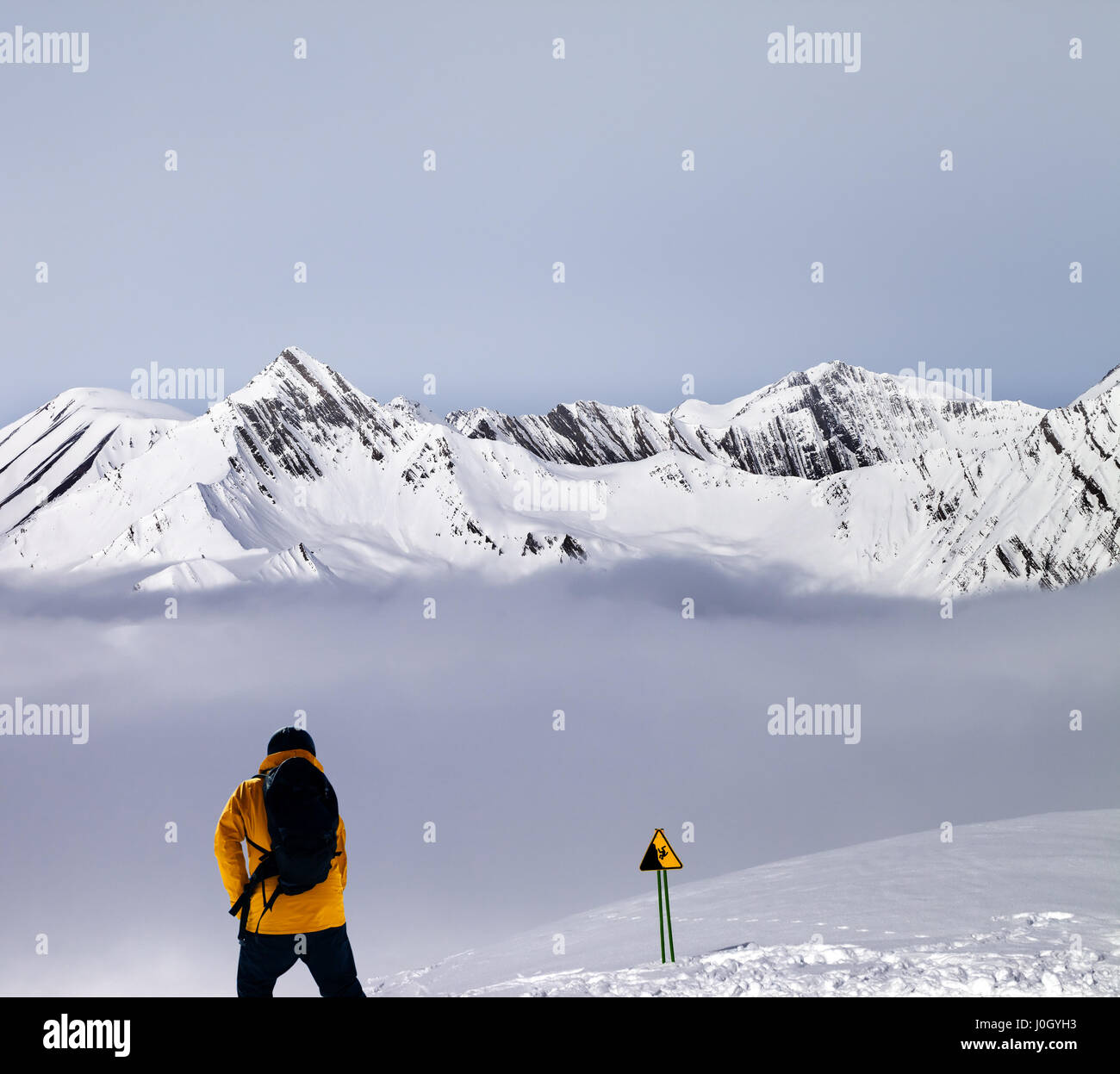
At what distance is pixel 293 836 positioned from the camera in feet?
33.4

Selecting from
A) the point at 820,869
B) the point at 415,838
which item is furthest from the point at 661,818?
the point at 820,869

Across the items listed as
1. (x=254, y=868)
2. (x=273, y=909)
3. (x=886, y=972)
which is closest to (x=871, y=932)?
(x=886, y=972)

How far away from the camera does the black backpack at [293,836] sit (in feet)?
33.4

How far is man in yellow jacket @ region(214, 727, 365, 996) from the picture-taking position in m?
10.3

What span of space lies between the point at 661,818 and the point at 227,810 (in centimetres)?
19159

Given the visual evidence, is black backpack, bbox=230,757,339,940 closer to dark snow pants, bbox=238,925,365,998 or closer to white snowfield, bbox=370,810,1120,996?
dark snow pants, bbox=238,925,365,998

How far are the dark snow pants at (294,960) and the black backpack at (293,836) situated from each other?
9.8 inches

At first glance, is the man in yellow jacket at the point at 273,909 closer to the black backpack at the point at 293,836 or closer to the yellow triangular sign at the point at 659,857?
the black backpack at the point at 293,836

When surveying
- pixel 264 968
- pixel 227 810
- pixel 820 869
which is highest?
pixel 227 810

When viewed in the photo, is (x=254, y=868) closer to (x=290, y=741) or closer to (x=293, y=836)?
(x=293, y=836)

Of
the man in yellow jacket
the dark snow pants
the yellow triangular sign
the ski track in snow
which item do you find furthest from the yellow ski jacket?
the yellow triangular sign

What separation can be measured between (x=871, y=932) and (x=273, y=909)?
9.47m

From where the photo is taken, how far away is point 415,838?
192875mm
